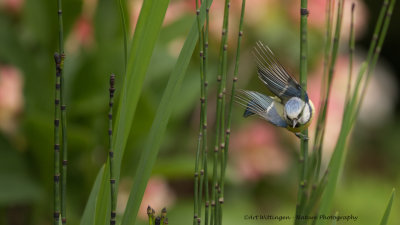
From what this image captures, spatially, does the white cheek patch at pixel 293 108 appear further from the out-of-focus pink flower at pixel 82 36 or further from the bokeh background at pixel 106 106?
the out-of-focus pink flower at pixel 82 36

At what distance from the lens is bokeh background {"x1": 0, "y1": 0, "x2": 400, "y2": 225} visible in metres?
1.13

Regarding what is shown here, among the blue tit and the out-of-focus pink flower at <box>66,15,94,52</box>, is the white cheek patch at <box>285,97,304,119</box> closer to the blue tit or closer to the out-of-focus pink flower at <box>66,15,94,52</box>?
the blue tit

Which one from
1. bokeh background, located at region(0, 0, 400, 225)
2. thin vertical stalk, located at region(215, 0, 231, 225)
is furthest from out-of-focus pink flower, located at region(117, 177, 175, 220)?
thin vertical stalk, located at region(215, 0, 231, 225)

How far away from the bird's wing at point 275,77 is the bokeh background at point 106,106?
63 centimetres

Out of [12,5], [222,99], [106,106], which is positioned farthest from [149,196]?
[222,99]

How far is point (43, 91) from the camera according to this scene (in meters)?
1.17

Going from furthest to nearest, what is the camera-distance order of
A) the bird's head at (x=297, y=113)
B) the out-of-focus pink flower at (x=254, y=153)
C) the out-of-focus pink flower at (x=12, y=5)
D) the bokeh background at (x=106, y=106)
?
the out-of-focus pink flower at (x=254, y=153) → the out-of-focus pink flower at (x=12, y=5) → the bokeh background at (x=106, y=106) → the bird's head at (x=297, y=113)

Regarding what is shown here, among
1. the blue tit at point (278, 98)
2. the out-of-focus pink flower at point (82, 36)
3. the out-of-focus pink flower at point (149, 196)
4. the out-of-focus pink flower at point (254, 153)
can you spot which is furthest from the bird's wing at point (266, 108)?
the out-of-focus pink flower at point (254, 153)

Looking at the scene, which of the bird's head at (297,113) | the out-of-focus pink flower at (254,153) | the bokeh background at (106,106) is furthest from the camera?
the out-of-focus pink flower at (254,153)

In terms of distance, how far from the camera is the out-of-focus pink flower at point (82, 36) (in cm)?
134

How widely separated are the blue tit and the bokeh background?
2.07ft

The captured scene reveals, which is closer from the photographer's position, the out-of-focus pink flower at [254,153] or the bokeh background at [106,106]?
the bokeh background at [106,106]

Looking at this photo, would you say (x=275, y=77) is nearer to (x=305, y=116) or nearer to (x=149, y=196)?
(x=305, y=116)

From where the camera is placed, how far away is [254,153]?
1.55 metres
